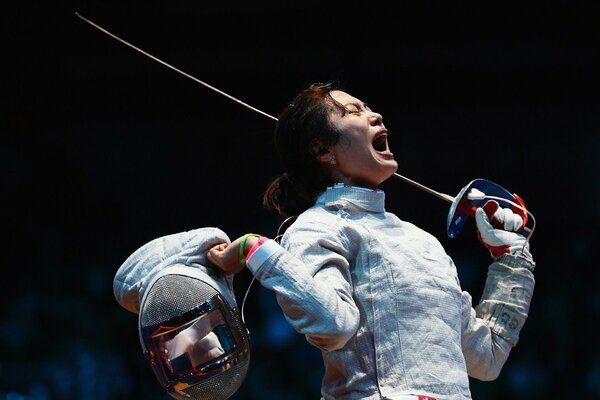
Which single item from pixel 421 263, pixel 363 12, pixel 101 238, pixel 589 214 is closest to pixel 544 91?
pixel 589 214

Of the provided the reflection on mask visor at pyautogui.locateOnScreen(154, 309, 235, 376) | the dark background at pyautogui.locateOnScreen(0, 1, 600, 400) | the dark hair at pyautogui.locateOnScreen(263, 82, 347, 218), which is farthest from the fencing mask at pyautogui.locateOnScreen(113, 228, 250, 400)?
the dark background at pyautogui.locateOnScreen(0, 1, 600, 400)

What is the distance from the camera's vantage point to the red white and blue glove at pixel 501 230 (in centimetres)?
159

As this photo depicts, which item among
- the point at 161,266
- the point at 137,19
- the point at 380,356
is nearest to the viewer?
the point at 380,356

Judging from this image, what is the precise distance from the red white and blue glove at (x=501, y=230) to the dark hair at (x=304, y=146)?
0.88ft

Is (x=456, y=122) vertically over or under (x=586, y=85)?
under

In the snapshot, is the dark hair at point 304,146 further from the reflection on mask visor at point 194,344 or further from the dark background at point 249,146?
the dark background at point 249,146

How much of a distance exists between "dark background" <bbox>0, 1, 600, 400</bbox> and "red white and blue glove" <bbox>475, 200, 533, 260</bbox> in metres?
1.18

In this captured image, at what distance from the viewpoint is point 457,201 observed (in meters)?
1.56

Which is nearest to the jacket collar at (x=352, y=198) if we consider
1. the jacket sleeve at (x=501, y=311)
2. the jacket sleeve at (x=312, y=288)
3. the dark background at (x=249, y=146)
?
the jacket sleeve at (x=312, y=288)

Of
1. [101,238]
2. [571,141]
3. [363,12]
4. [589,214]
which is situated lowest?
[101,238]

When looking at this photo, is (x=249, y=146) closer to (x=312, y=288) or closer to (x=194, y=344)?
(x=194, y=344)

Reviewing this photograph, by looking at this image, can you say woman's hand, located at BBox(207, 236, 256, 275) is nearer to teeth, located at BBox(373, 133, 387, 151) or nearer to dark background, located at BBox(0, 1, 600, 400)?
teeth, located at BBox(373, 133, 387, 151)

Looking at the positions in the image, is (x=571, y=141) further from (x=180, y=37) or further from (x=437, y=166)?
(x=180, y=37)

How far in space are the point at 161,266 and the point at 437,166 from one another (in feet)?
4.86
